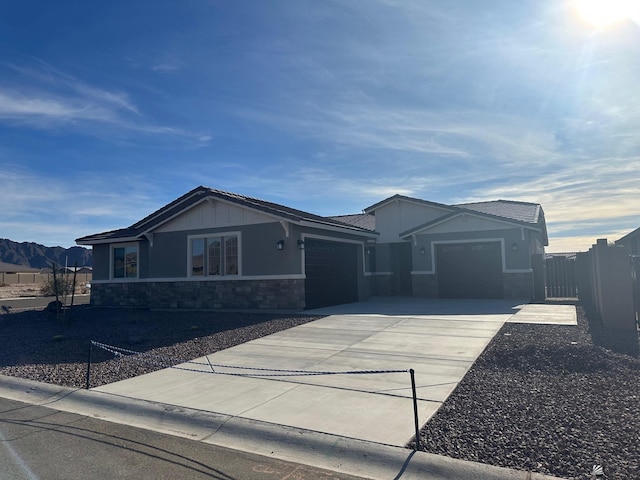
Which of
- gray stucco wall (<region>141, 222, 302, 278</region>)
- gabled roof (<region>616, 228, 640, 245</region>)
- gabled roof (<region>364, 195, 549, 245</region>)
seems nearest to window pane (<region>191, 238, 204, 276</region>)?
gray stucco wall (<region>141, 222, 302, 278</region>)

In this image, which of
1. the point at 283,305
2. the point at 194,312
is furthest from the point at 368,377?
the point at 194,312

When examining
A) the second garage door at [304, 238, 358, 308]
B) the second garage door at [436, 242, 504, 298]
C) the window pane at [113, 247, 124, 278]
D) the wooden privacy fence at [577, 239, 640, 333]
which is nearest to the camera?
the wooden privacy fence at [577, 239, 640, 333]

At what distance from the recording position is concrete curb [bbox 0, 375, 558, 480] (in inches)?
164

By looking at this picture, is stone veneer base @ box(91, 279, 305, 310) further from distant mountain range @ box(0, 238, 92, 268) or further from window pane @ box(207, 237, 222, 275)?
distant mountain range @ box(0, 238, 92, 268)

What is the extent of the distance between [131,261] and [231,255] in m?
5.86

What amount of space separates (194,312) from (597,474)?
14290 mm

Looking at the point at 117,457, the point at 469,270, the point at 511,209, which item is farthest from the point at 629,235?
the point at 117,457

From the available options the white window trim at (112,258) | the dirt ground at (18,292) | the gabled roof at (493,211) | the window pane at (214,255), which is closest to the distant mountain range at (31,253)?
the dirt ground at (18,292)

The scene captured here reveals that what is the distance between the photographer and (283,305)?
15844mm

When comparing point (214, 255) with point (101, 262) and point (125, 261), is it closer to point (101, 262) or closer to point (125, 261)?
point (125, 261)

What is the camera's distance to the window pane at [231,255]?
55.4ft

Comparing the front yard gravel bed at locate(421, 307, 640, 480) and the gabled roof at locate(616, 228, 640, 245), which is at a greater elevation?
the gabled roof at locate(616, 228, 640, 245)

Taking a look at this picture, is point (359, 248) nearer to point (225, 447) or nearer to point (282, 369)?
point (282, 369)

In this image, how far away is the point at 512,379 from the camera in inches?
269
